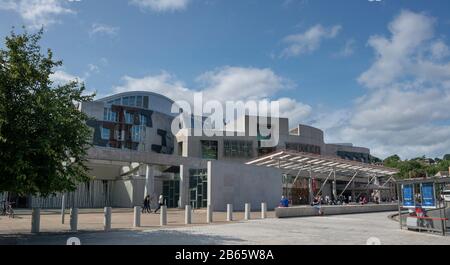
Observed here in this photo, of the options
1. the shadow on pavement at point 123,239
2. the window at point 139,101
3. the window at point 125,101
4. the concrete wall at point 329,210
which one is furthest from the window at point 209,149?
the shadow on pavement at point 123,239

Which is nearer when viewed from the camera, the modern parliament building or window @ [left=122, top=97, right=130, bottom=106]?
A: the modern parliament building

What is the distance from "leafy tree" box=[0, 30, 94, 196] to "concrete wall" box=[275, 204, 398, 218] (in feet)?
48.5

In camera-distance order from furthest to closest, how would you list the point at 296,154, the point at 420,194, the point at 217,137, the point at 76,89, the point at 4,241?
the point at 217,137, the point at 296,154, the point at 420,194, the point at 76,89, the point at 4,241

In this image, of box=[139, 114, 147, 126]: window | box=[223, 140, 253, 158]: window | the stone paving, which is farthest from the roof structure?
box=[139, 114, 147, 126]: window

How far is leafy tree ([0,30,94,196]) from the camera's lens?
1235 centimetres

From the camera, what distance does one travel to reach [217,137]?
6112 centimetres

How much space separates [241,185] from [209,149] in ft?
76.5

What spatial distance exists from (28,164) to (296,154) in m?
26.9

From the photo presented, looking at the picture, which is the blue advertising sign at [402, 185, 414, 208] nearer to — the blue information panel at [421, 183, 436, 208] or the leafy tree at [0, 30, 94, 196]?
the blue information panel at [421, 183, 436, 208]

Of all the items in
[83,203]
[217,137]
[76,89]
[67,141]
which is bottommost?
[83,203]

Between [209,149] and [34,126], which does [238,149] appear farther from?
[34,126]

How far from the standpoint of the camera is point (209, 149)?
60.7 metres
